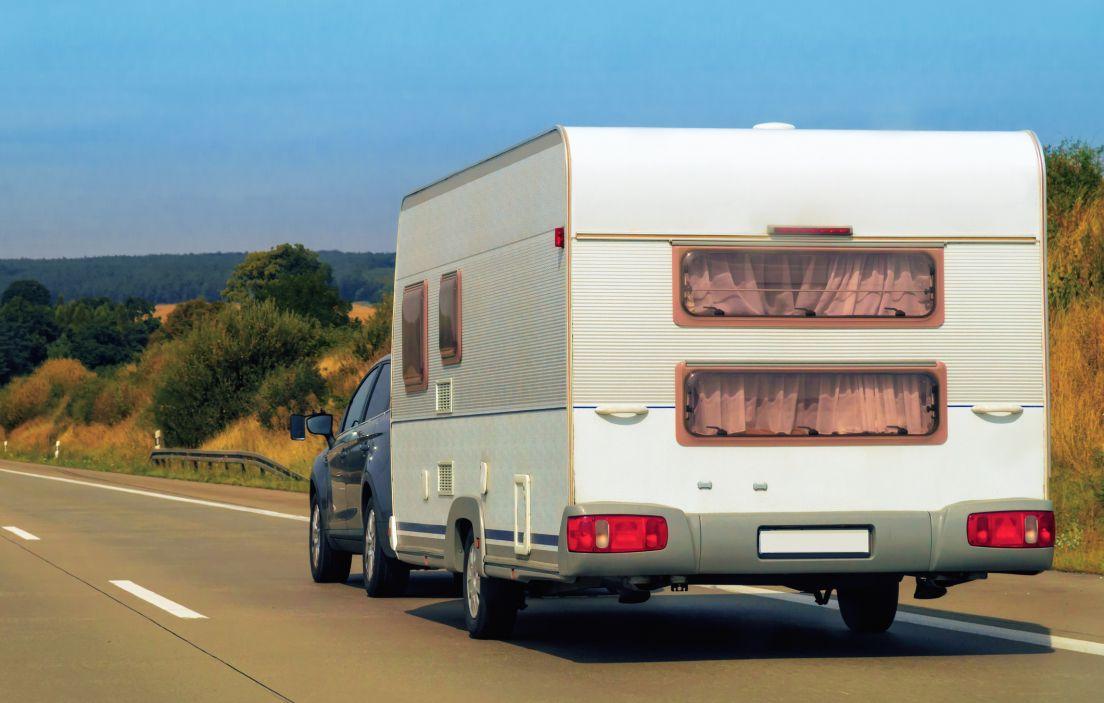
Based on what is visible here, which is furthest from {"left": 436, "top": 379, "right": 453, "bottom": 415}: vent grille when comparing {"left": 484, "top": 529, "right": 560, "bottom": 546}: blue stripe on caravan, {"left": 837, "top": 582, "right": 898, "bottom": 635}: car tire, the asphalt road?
{"left": 837, "top": 582, "right": 898, "bottom": 635}: car tire

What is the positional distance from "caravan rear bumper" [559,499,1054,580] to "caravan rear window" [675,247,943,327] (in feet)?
3.39

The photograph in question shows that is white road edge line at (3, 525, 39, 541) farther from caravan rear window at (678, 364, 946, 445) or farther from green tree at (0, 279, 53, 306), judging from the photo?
green tree at (0, 279, 53, 306)

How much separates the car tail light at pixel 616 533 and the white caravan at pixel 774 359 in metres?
0.01

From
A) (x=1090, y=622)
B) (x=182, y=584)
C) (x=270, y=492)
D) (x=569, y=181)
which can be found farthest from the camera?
(x=270, y=492)

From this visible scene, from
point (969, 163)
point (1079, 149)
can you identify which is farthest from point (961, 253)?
point (1079, 149)

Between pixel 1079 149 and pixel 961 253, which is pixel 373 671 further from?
pixel 1079 149

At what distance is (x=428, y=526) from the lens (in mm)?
12016

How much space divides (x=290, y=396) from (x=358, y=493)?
39.0 m

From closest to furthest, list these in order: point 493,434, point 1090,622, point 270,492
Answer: point 493,434 < point 1090,622 < point 270,492

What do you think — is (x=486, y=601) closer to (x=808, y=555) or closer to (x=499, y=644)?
(x=499, y=644)

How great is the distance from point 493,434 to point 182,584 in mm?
5609

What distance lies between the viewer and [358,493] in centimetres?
1477

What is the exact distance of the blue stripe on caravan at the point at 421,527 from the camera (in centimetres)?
1178

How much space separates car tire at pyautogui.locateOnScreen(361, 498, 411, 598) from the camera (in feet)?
46.3
